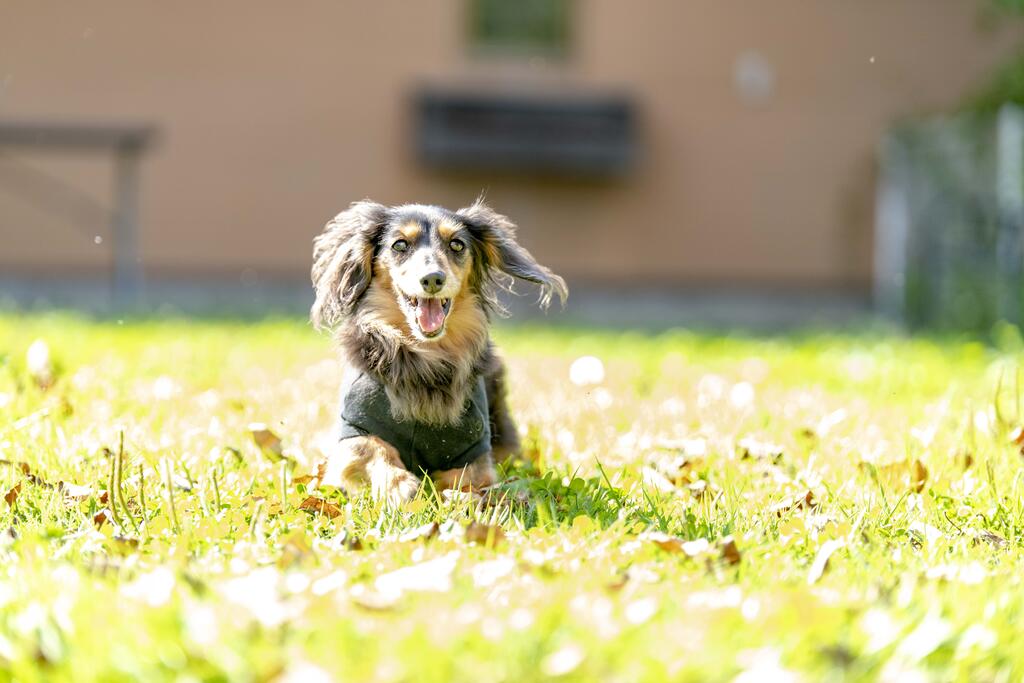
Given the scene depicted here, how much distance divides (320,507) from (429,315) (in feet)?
1.96

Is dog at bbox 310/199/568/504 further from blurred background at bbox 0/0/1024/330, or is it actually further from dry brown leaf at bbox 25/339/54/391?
blurred background at bbox 0/0/1024/330

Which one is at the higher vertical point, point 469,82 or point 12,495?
point 469,82

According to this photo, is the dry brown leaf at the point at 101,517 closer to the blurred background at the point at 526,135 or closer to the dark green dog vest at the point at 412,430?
the dark green dog vest at the point at 412,430

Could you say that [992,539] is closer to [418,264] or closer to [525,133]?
[418,264]

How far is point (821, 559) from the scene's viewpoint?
265 cm

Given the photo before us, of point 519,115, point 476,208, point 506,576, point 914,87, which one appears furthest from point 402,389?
point 914,87

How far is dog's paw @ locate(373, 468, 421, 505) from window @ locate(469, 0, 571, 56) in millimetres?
10963

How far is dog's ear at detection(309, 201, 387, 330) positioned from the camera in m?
3.42

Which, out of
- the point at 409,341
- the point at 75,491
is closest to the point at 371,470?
the point at 409,341

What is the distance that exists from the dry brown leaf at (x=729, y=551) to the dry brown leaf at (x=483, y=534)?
1.62 feet

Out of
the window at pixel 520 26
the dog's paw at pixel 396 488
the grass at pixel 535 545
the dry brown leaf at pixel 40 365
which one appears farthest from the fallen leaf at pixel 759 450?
the window at pixel 520 26

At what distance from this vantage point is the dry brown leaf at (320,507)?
3061 mm

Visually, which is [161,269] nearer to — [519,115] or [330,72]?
[330,72]

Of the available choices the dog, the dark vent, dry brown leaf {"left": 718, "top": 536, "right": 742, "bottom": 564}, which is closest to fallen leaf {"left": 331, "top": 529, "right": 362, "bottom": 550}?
the dog
